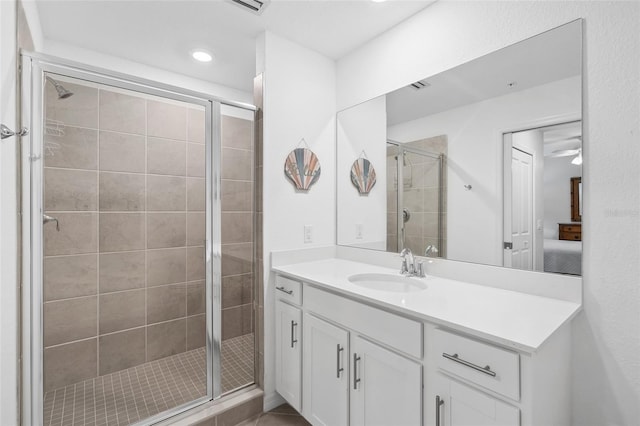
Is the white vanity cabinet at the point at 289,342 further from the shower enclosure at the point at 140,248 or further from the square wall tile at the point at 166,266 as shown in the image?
the square wall tile at the point at 166,266

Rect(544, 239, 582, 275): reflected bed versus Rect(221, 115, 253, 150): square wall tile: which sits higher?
Rect(221, 115, 253, 150): square wall tile

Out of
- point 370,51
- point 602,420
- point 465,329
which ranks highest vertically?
point 370,51

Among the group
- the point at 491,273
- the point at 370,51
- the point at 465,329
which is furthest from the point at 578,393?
the point at 370,51

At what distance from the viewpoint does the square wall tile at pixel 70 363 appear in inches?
55.1

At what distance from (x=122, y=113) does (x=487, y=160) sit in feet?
6.52

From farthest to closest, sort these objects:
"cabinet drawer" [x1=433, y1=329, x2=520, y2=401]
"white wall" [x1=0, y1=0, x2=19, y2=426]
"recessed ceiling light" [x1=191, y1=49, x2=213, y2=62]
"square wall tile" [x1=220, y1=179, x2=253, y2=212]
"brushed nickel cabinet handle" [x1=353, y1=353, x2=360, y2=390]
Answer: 1. "recessed ceiling light" [x1=191, y1=49, x2=213, y2=62]
2. "square wall tile" [x1=220, y1=179, x2=253, y2=212]
3. "brushed nickel cabinet handle" [x1=353, y1=353, x2=360, y2=390]
4. "white wall" [x1=0, y1=0, x2=19, y2=426]
5. "cabinet drawer" [x1=433, y1=329, x2=520, y2=401]

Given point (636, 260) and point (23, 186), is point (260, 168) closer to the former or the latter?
point (23, 186)

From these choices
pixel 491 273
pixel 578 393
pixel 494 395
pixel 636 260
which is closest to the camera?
pixel 494 395

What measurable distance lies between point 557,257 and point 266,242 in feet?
4.97

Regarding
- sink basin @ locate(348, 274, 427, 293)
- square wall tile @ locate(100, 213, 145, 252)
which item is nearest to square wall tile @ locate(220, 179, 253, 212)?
square wall tile @ locate(100, 213, 145, 252)

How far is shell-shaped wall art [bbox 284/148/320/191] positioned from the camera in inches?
79.4

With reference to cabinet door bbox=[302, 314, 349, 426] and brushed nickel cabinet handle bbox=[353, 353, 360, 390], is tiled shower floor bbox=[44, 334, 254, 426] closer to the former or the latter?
cabinet door bbox=[302, 314, 349, 426]

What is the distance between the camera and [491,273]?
146 cm

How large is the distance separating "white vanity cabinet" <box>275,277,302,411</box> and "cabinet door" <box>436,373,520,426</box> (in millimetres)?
860
